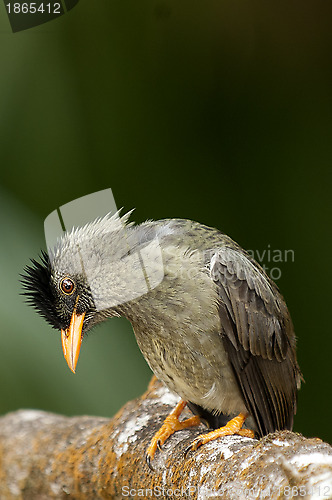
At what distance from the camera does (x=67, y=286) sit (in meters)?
1.27

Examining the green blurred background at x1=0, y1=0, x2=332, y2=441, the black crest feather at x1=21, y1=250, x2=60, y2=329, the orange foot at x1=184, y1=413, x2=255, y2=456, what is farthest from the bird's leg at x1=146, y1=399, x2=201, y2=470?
the black crest feather at x1=21, y1=250, x2=60, y2=329

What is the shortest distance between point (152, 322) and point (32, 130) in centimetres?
69

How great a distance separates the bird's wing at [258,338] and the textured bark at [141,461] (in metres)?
0.15

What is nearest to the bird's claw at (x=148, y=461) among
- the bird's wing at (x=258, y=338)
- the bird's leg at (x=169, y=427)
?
the bird's leg at (x=169, y=427)

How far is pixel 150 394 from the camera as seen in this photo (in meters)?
1.82

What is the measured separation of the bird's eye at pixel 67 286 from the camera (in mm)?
1265

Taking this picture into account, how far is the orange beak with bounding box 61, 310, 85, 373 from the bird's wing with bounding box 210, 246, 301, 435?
1.04 ft

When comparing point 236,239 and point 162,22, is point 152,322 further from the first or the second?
point 162,22

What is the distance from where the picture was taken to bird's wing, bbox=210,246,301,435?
1.38 m

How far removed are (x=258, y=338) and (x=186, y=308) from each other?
21cm

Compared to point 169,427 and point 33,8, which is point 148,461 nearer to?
point 169,427

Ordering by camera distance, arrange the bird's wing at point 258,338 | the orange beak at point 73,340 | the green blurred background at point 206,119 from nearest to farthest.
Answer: the orange beak at point 73,340
the bird's wing at point 258,338
the green blurred background at point 206,119

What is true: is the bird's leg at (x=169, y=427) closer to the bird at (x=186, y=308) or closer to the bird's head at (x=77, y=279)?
the bird at (x=186, y=308)

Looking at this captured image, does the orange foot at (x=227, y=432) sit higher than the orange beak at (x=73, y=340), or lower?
lower
